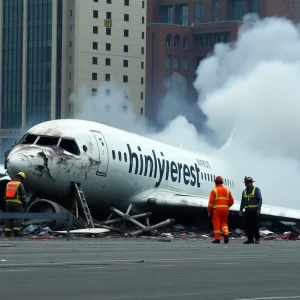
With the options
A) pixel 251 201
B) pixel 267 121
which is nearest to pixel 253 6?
pixel 267 121

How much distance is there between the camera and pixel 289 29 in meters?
114

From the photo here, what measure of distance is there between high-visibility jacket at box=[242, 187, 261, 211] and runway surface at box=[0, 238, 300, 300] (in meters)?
6.05

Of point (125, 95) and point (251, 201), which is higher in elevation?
point (251, 201)

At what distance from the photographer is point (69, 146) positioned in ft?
122

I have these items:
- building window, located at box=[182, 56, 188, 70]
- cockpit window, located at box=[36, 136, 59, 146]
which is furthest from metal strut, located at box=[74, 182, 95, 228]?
building window, located at box=[182, 56, 188, 70]

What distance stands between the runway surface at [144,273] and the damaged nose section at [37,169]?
35.6ft

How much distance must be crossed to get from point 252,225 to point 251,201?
0.93 m

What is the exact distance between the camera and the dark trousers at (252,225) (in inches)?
1199

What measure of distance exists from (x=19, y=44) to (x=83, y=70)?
361 inches

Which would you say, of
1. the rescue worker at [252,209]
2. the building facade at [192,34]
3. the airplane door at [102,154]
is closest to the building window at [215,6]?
the building facade at [192,34]

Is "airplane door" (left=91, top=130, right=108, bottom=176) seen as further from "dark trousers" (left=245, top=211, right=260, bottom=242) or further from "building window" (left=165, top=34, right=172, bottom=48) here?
"building window" (left=165, top=34, right=172, bottom=48)

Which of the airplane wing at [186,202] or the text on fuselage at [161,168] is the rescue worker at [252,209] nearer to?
the text on fuselage at [161,168]

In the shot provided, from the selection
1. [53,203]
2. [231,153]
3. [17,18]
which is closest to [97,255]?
[53,203]

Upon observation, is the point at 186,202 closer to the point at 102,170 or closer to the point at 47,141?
the point at 102,170
